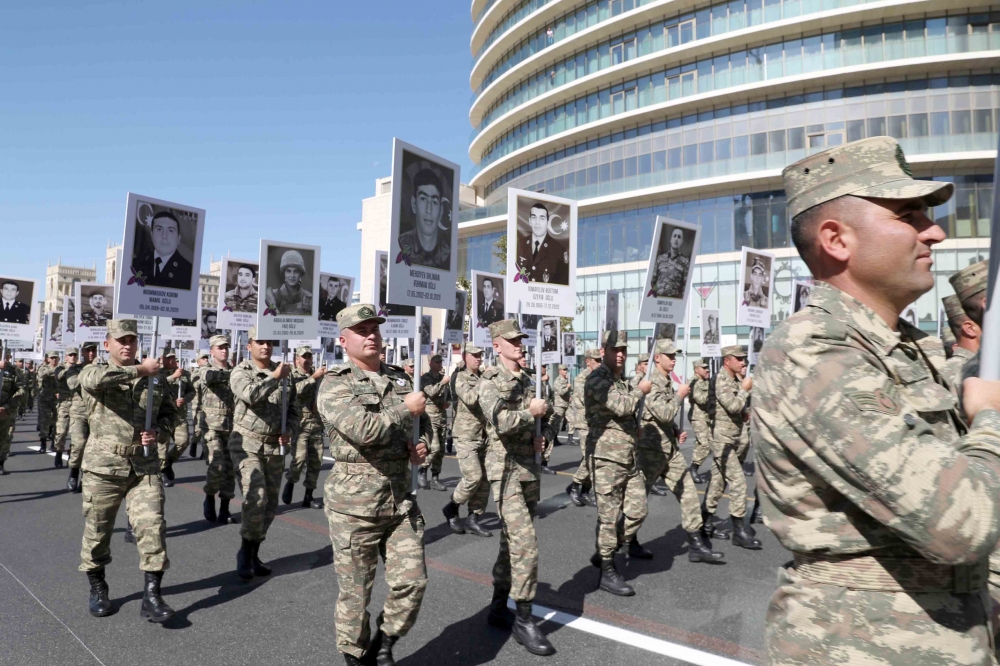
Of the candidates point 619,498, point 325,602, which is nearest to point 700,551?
point 619,498

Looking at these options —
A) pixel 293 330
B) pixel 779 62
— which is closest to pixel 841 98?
pixel 779 62

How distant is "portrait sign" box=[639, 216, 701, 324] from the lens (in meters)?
7.57

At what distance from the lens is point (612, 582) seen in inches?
218

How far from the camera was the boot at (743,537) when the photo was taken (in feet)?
23.1

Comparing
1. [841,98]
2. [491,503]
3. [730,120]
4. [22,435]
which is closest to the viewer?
[491,503]

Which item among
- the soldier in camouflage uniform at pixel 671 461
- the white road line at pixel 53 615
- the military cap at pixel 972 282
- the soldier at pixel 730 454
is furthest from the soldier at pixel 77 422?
the soldier at pixel 730 454

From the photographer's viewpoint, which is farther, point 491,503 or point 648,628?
point 491,503

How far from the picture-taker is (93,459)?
523 centimetres

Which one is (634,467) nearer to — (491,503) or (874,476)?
(491,503)

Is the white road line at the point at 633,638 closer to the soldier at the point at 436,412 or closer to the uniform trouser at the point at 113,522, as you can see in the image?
the uniform trouser at the point at 113,522

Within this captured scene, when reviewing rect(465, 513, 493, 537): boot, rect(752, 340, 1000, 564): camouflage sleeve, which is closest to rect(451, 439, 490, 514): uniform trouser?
rect(465, 513, 493, 537): boot

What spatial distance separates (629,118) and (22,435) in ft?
106

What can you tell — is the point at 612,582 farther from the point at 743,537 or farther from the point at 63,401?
the point at 63,401

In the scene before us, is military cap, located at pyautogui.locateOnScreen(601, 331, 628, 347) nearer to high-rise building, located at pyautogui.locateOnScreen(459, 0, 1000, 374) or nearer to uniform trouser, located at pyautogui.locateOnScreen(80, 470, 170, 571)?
uniform trouser, located at pyautogui.locateOnScreen(80, 470, 170, 571)
